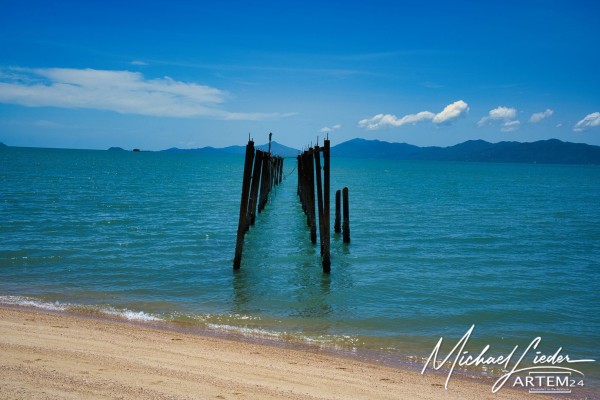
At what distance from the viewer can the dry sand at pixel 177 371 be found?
235 inches

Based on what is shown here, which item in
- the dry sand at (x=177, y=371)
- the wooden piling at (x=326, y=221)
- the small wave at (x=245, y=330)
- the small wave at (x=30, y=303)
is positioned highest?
the wooden piling at (x=326, y=221)

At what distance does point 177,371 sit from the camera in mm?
6637

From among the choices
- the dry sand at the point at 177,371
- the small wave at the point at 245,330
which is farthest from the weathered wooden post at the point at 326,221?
the dry sand at the point at 177,371

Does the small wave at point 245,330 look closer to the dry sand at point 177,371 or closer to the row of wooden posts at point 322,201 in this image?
the dry sand at point 177,371

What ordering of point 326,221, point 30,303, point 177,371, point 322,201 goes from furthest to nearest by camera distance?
1. point 322,201
2. point 326,221
3. point 30,303
4. point 177,371

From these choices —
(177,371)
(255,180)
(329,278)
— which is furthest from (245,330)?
(255,180)

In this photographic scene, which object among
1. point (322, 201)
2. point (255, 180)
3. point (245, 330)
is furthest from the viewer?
point (255, 180)

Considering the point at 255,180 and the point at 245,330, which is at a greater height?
the point at 255,180

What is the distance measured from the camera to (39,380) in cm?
599

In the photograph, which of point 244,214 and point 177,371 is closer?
point 177,371

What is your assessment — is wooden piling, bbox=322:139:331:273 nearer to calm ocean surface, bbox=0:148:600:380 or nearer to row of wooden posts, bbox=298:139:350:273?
row of wooden posts, bbox=298:139:350:273

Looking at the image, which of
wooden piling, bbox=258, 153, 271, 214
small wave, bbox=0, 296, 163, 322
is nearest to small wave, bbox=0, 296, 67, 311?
small wave, bbox=0, 296, 163, 322

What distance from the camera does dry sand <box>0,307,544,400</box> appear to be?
235 inches

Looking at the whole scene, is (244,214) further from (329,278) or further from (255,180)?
(255,180)
